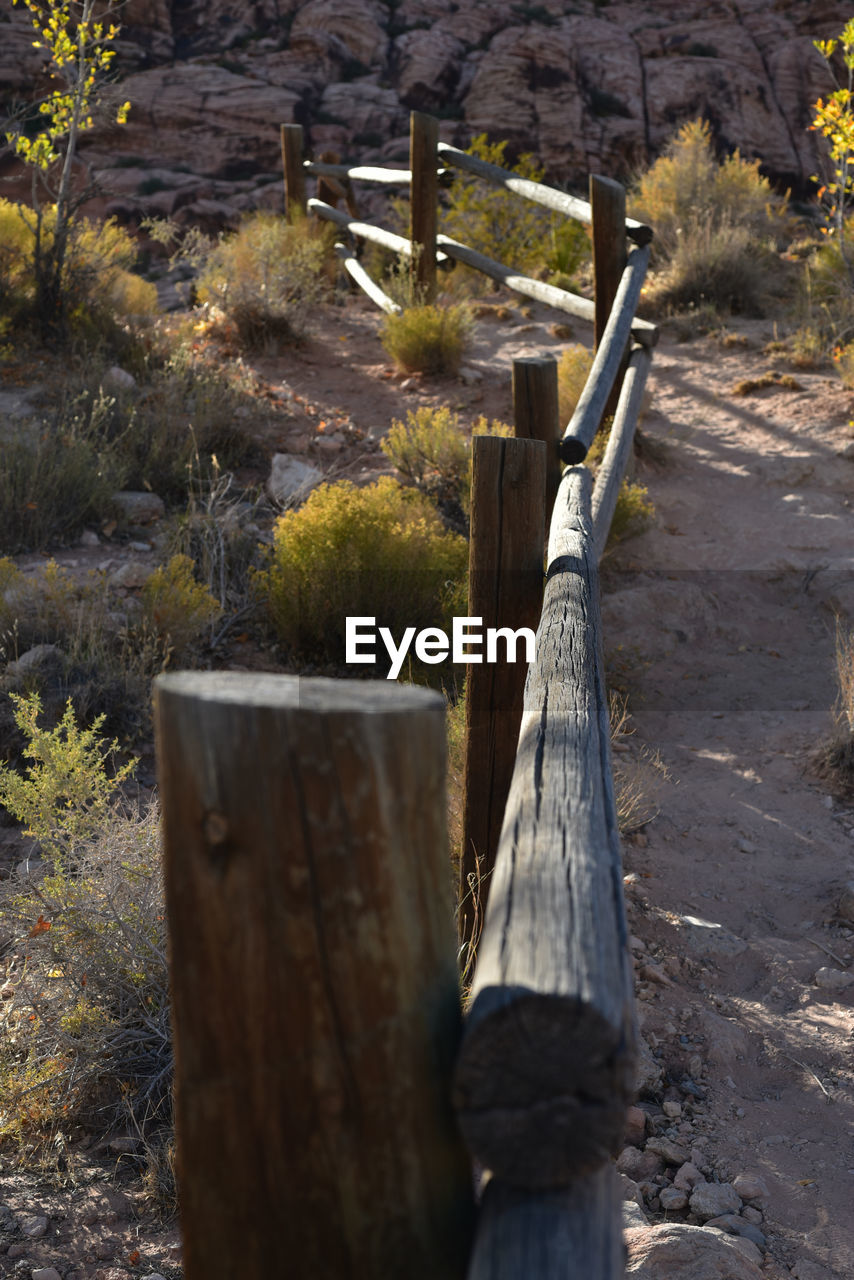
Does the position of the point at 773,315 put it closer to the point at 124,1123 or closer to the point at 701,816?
the point at 701,816

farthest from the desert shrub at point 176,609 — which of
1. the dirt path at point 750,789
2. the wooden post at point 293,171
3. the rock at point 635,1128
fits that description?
the wooden post at point 293,171

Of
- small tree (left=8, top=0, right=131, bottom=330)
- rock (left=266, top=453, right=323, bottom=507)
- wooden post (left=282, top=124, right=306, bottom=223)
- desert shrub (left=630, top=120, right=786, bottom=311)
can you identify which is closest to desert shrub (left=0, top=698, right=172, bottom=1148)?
rock (left=266, top=453, right=323, bottom=507)

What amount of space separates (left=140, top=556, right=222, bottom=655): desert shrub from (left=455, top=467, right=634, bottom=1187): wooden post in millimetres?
3156

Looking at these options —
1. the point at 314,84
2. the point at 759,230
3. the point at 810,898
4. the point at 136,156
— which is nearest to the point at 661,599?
the point at 810,898

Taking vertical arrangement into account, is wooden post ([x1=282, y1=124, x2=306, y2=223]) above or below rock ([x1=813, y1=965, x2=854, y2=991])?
above

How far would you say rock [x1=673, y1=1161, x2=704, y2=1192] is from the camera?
2109 millimetres

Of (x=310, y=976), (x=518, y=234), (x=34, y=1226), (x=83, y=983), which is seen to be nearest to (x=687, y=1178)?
(x=34, y=1226)

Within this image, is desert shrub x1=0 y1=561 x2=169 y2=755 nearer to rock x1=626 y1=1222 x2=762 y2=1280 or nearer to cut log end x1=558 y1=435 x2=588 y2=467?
cut log end x1=558 y1=435 x2=588 y2=467

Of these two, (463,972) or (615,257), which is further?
(615,257)

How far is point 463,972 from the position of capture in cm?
244

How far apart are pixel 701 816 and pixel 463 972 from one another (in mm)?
1564

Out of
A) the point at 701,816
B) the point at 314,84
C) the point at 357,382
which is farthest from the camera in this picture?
the point at 314,84

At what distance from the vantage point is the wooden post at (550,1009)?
815 millimetres

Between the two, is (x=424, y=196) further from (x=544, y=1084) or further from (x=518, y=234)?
(x=544, y=1084)
